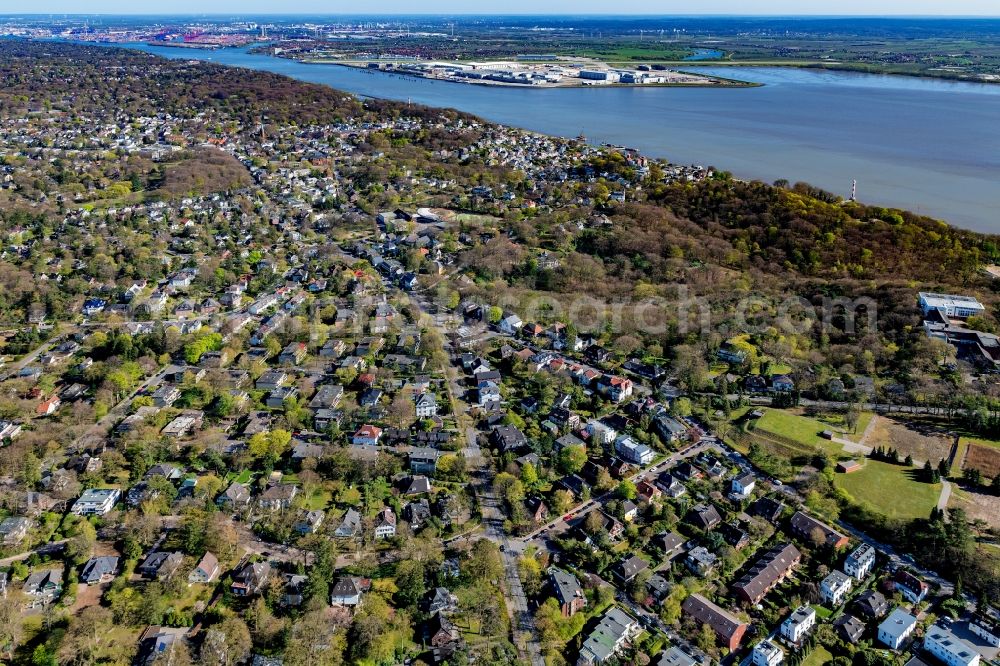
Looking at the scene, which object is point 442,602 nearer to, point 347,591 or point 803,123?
point 347,591

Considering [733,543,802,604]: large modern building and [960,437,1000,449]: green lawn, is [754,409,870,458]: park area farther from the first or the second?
[733,543,802,604]: large modern building

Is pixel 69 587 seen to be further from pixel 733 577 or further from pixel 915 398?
pixel 915 398

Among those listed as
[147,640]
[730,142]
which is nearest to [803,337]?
[147,640]

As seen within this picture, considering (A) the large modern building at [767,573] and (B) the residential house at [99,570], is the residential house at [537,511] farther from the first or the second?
(B) the residential house at [99,570]

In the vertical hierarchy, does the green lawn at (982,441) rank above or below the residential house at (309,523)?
above

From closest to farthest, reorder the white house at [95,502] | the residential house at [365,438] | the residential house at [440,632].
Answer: the residential house at [440,632] < the white house at [95,502] < the residential house at [365,438]

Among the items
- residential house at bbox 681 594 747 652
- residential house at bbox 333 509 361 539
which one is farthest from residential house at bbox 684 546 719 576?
residential house at bbox 333 509 361 539

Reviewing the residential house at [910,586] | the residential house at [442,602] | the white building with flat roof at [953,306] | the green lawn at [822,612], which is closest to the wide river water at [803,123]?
the white building with flat roof at [953,306]
